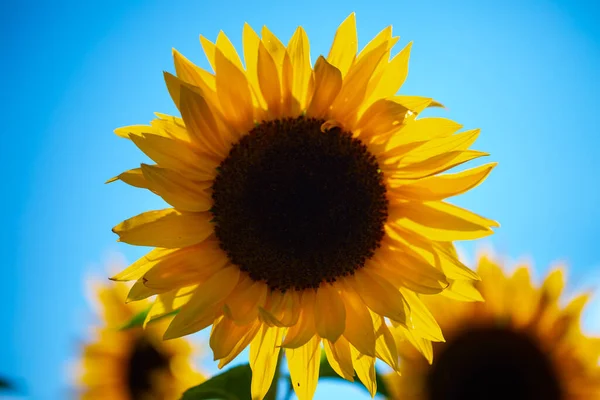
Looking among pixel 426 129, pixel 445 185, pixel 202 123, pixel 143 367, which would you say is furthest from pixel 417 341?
pixel 143 367

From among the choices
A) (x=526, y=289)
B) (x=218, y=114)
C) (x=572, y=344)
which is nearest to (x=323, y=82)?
(x=218, y=114)

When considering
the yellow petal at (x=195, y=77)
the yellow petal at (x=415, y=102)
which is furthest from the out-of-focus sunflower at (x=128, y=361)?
the yellow petal at (x=415, y=102)

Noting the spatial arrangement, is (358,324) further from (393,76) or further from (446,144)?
(393,76)

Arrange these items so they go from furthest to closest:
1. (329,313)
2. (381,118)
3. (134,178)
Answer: (329,313) < (381,118) < (134,178)

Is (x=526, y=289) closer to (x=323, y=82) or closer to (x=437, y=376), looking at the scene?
(x=437, y=376)

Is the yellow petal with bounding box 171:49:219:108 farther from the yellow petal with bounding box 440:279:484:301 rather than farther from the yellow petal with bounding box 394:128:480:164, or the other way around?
the yellow petal with bounding box 440:279:484:301

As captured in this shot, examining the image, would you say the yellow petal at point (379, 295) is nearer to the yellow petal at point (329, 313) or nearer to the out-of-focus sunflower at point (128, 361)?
the yellow petal at point (329, 313)
